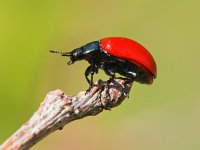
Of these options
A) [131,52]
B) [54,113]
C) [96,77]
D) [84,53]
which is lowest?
[54,113]

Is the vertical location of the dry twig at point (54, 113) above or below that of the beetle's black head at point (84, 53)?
below

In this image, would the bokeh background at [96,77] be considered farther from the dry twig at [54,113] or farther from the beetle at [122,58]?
the dry twig at [54,113]

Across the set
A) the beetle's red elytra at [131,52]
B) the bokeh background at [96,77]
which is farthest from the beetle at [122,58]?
the bokeh background at [96,77]

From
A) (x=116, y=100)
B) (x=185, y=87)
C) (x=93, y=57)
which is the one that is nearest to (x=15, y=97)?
(x=93, y=57)

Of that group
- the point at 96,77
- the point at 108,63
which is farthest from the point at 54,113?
the point at 96,77

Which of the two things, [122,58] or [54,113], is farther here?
[122,58]

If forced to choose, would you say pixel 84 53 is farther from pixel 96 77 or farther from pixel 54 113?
pixel 54 113

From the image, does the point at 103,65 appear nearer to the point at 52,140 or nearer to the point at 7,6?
the point at 52,140

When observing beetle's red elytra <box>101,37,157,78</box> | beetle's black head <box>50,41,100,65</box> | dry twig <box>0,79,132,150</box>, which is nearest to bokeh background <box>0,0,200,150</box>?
beetle's black head <box>50,41,100,65</box>
